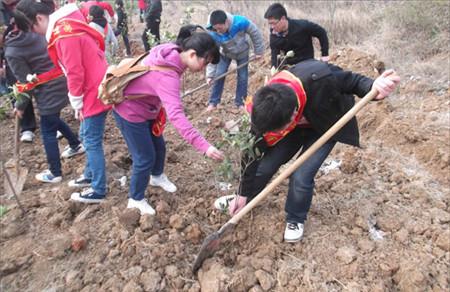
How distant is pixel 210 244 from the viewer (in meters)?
2.56

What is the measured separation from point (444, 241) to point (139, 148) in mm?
2333

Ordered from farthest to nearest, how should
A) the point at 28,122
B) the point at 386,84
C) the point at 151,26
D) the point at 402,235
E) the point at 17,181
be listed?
the point at 151,26
the point at 28,122
the point at 17,181
the point at 402,235
the point at 386,84

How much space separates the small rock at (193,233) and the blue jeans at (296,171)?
0.45 meters

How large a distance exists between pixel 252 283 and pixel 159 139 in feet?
4.26

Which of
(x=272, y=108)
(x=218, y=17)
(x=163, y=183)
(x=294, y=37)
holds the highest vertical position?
(x=272, y=108)

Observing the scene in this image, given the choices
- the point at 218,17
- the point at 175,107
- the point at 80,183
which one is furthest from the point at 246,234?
the point at 218,17

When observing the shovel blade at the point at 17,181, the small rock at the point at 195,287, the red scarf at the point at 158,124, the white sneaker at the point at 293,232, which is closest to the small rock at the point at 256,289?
the small rock at the point at 195,287

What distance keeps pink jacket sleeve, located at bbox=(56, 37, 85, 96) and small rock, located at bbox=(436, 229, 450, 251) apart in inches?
114

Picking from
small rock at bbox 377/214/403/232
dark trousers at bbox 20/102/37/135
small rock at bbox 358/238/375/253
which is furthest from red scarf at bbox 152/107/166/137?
dark trousers at bbox 20/102/37/135

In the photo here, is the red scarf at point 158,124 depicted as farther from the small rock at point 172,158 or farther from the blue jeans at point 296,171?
the small rock at point 172,158

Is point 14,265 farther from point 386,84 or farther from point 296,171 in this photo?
point 386,84

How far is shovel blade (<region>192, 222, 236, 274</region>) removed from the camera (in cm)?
253

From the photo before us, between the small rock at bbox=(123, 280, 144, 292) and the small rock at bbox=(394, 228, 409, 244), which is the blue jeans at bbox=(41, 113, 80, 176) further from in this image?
the small rock at bbox=(394, 228, 409, 244)

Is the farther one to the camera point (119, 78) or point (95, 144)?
point (95, 144)
